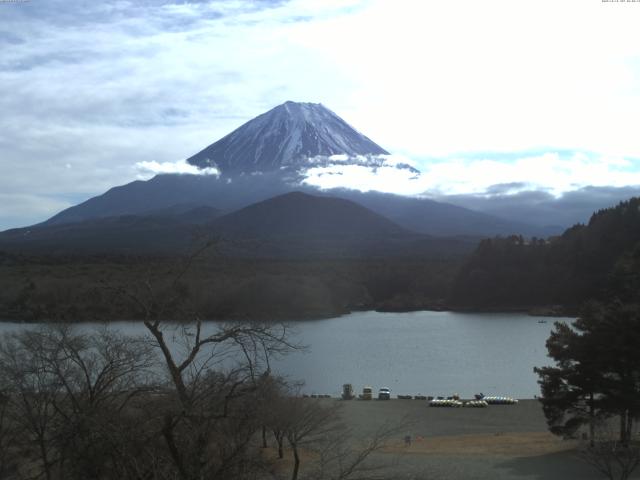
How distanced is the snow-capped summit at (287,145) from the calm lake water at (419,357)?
98.0 m

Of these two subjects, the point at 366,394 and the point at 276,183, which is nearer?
the point at 366,394

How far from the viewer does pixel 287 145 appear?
149875 millimetres

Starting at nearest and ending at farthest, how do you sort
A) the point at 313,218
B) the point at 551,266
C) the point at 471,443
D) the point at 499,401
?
1. the point at 471,443
2. the point at 499,401
3. the point at 551,266
4. the point at 313,218

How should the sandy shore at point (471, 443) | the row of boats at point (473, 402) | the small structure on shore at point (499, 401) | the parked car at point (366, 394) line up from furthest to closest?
the parked car at point (366, 394), the small structure on shore at point (499, 401), the row of boats at point (473, 402), the sandy shore at point (471, 443)

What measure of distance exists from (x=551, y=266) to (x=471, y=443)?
5100 cm

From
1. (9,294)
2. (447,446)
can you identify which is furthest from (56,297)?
(447,446)

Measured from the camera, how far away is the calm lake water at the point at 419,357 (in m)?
26.3

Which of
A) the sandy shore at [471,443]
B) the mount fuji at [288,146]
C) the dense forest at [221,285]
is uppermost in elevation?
the mount fuji at [288,146]

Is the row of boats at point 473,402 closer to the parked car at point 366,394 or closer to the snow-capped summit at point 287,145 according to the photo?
the parked car at point 366,394

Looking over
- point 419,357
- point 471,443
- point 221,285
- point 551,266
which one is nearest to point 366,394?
point 221,285

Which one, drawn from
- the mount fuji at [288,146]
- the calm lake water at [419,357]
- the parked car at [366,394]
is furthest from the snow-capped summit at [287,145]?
the parked car at [366,394]

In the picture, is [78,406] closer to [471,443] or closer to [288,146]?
[471,443]

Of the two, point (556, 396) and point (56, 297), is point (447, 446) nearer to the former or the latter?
point (556, 396)

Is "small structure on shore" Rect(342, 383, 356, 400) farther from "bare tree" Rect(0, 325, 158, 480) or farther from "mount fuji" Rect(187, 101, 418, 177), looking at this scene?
"mount fuji" Rect(187, 101, 418, 177)
